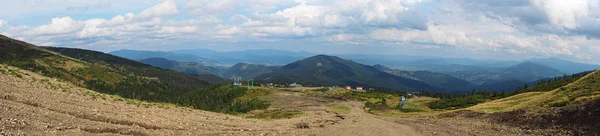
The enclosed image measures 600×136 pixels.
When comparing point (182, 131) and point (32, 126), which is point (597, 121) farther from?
point (32, 126)

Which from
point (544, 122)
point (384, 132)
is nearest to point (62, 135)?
point (384, 132)

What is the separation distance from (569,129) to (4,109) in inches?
1857

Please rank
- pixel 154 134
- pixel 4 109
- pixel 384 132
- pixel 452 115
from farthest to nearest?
pixel 452 115
pixel 384 132
pixel 154 134
pixel 4 109

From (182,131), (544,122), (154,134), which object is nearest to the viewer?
(154,134)

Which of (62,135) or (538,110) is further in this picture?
(538,110)

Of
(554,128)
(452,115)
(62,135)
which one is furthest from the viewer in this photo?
(452,115)

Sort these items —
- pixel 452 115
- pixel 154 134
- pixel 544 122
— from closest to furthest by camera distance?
1. pixel 154 134
2. pixel 544 122
3. pixel 452 115

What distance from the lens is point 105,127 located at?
23.5 meters

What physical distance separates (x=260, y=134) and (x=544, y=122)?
31165mm

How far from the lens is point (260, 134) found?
105ft

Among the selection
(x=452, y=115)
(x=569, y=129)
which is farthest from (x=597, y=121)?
(x=452, y=115)

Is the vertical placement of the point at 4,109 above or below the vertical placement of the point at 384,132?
above

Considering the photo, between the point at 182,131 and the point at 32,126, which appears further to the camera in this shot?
the point at 182,131

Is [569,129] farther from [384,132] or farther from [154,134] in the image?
[154,134]
